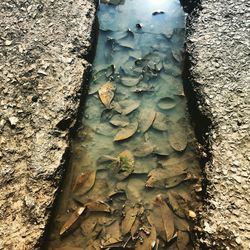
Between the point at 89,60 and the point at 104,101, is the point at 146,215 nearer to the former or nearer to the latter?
the point at 104,101

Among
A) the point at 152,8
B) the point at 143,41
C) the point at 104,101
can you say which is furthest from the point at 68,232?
the point at 152,8

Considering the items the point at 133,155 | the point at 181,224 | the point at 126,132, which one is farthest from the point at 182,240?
the point at 126,132

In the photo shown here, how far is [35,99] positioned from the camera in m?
2.08

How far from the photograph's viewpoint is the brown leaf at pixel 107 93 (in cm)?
230

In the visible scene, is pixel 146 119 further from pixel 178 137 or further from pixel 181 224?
pixel 181 224

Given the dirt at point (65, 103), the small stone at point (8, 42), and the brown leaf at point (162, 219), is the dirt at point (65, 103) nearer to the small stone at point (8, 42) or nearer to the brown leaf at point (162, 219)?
the small stone at point (8, 42)

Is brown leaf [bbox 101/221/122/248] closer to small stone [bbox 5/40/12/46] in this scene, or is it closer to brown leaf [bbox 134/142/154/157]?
brown leaf [bbox 134/142/154/157]

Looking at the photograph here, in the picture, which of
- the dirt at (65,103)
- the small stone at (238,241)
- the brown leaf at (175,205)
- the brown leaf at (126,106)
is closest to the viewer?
the small stone at (238,241)

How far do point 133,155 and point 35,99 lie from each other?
670 millimetres

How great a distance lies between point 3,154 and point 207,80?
125cm

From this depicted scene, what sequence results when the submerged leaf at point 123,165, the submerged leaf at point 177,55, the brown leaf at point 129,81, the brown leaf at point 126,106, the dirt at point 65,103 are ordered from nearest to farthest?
the dirt at point 65,103 → the submerged leaf at point 123,165 → the brown leaf at point 126,106 → the brown leaf at point 129,81 → the submerged leaf at point 177,55

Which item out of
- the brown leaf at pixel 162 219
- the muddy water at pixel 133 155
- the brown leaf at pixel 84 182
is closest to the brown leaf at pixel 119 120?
the muddy water at pixel 133 155

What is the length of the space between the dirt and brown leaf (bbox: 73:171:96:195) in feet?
0.58

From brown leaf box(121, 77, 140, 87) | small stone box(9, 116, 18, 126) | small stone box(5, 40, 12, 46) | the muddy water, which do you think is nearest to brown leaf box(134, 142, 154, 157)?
the muddy water
